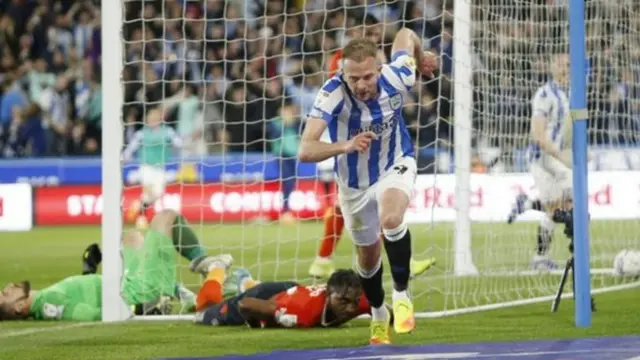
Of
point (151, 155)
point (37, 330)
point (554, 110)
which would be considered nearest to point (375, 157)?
point (37, 330)

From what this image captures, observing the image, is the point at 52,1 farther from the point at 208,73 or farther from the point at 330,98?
the point at 330,98

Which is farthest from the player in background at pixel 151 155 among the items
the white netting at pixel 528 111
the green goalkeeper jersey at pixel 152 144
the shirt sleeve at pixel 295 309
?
the white netting at pixel 528 111

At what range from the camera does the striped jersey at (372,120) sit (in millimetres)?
8789

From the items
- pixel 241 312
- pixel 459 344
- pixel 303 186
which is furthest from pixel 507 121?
pixel 303 186

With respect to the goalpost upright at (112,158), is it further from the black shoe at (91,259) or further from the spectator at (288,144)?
the spectator at (288,144)

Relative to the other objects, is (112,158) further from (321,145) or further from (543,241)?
(543,241)

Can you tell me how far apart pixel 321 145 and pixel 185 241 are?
11.5ft

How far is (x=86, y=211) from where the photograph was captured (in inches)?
909

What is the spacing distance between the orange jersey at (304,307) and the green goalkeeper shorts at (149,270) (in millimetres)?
1479

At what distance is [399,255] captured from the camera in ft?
29.0

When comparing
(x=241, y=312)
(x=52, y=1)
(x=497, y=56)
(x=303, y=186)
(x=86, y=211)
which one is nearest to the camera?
(x=241, y=312)

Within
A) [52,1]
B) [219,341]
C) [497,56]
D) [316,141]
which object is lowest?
[219,341]

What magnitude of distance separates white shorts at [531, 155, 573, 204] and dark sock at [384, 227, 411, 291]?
4.67m

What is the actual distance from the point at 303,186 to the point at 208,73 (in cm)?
207
